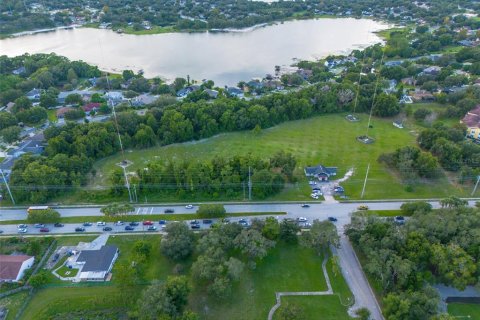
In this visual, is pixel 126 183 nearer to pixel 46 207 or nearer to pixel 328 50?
pixel 46 207

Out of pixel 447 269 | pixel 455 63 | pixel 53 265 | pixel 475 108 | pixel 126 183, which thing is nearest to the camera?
pixel 447 269

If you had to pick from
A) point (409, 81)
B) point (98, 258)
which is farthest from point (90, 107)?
point (409, 81)

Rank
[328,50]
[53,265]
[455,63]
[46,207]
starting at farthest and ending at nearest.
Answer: [328,50] < [455,63] < [46,207] < [53,265]

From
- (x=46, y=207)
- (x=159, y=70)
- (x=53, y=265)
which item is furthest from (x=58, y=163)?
(x=159, y=70)

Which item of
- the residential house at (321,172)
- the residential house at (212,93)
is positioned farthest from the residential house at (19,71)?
the residential house at (321,172)

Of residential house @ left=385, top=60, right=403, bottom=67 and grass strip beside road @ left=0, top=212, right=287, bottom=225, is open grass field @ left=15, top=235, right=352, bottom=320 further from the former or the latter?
residential house @ left=385, top=60, right=403, bottom=67

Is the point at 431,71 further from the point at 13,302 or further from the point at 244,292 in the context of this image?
the point at 13,302

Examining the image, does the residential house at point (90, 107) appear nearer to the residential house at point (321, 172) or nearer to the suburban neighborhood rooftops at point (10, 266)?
the suburban neighborhood rooftops at point (10, 266)
